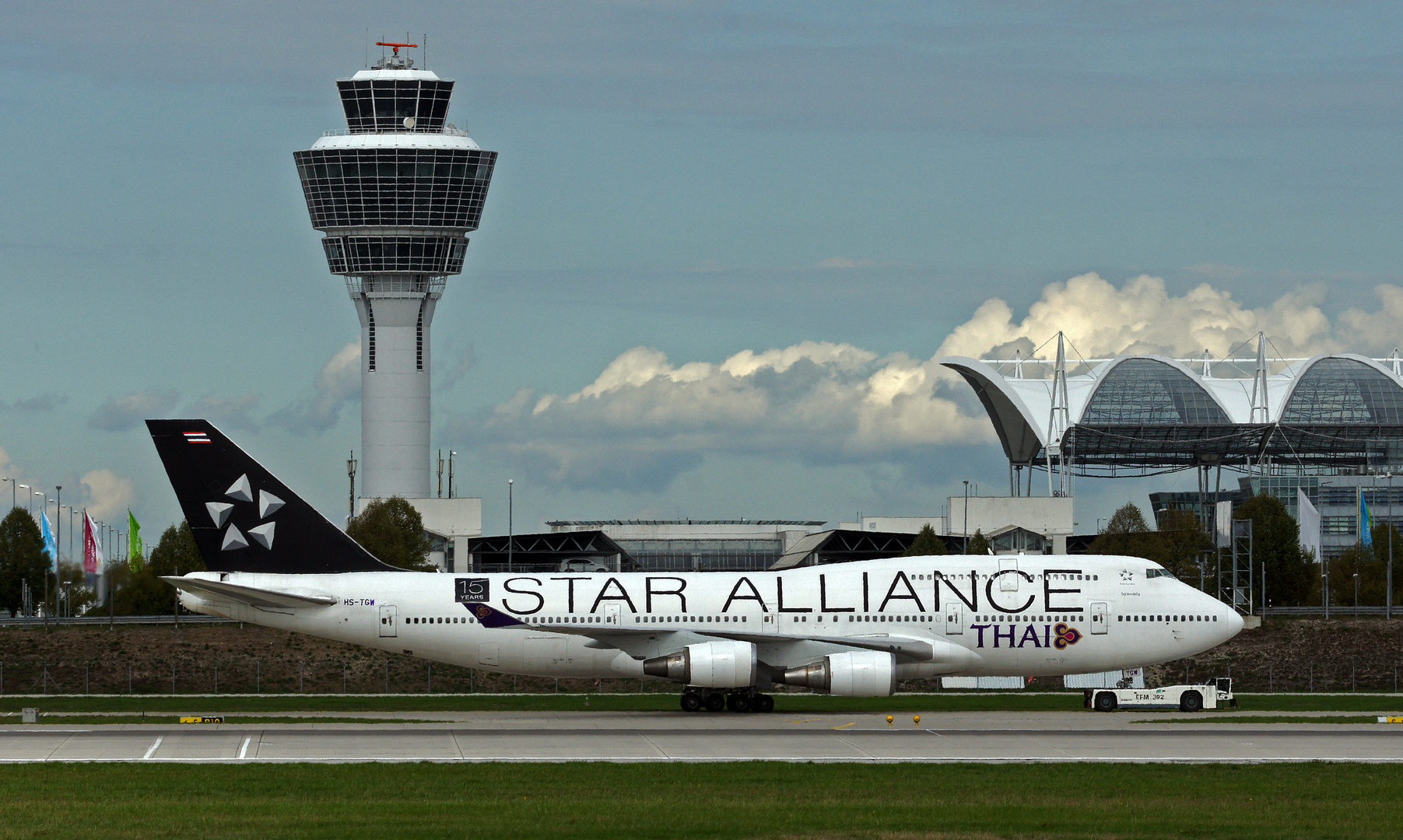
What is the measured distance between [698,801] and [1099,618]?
21.7 m

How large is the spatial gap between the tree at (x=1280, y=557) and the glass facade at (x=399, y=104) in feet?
289

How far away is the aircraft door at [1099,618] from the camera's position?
148ft

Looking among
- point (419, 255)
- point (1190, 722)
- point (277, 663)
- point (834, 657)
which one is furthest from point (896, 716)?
point (419, 255)

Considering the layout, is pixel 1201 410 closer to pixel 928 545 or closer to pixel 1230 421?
pixel 1230 421

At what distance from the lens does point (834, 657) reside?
141 feet

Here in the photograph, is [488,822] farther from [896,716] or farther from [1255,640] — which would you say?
[1255,640]

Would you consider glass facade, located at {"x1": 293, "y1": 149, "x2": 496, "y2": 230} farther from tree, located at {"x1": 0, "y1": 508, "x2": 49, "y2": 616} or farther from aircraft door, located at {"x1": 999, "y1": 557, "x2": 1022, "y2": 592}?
aircraft door, located at {"x1": 999, "y1": 557, "x2": 1022, "y2": 592}

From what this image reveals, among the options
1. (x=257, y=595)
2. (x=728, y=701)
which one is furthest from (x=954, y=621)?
(x=257, y=595)

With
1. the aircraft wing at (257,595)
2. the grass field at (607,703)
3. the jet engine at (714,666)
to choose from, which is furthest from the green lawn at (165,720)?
the jet engine at (714,666)

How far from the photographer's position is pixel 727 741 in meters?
36.5

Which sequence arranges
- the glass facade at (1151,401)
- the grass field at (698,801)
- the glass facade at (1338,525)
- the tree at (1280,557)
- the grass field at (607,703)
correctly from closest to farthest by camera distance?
the grass field at (698,801)
the grass field at (607,703)
the tree at (1280,557)
the glass facade at (1151,401)
the glass facade at (1338,525)

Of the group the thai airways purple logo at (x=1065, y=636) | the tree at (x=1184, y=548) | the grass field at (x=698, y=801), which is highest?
the tree at (x=1184, y=548)

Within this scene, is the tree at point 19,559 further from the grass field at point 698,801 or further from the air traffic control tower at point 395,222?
the grass field at point 698,801

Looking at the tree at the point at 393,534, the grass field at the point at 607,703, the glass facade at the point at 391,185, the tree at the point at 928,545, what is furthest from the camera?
the glass facade at the point at 391,185
